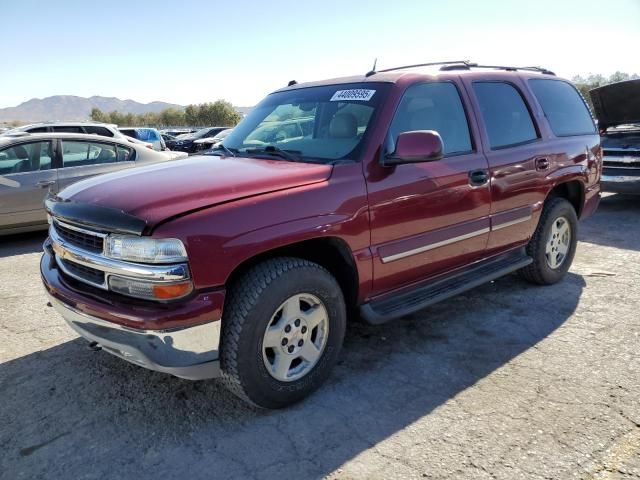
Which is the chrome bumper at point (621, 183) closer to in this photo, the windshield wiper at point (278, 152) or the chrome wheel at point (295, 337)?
the windshield wiper at point (278, 152)

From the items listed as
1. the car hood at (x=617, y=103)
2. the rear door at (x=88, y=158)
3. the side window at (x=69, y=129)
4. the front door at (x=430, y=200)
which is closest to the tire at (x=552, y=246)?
the front door at (x=430, y=200)

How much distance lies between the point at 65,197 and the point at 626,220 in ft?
25.5

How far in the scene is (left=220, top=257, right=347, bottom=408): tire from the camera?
8.77ft

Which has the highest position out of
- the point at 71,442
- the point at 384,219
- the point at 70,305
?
the point at 384,219

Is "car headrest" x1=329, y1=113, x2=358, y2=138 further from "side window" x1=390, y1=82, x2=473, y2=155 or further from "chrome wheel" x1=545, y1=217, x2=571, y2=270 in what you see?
"chrome wheel" x1=545, y1=217, x2=571, y2=270

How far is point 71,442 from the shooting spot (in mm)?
2727

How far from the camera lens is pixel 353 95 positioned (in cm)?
361

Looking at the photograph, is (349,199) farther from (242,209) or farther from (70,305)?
(70,305)

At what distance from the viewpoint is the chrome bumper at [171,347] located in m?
2.51

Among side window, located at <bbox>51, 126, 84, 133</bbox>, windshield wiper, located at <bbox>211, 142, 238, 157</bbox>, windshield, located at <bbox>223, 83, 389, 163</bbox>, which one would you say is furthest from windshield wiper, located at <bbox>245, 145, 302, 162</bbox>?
side window, located at <bbox>51, 126, 84, 133</bbox>

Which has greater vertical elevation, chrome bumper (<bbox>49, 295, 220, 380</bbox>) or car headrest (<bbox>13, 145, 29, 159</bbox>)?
car headrest (<bbox>13, 145, 29, 159</bbox>)

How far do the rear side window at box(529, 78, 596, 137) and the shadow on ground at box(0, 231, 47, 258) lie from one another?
242 inches

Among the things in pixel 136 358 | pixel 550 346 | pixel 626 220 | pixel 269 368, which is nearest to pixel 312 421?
pixel 269 368

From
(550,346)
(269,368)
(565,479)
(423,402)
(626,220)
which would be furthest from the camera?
(626,220)
